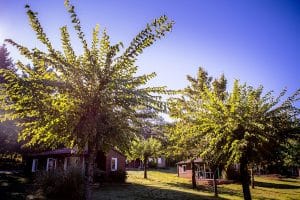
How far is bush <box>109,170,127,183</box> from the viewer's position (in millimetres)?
28542

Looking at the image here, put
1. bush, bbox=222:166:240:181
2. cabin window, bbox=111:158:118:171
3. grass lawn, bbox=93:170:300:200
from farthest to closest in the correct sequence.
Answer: bush, bbox=222:166:240:181 → cabin window, bbox=111:158:118:171 → grass lawn, bbox=93:170:300:200

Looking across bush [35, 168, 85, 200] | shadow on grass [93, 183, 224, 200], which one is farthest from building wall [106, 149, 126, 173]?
bush [35, 168, 85, 200]

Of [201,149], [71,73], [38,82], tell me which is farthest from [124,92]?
[201,149]

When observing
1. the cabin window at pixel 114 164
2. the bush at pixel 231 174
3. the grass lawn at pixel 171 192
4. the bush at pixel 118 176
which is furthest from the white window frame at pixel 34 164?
the bush at pixel 231 174

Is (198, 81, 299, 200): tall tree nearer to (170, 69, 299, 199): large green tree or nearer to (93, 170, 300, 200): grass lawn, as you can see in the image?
(170, 69, 299, 199): large green tree

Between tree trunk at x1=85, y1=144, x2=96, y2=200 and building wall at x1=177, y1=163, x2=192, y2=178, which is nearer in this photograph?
tree trunk at x1=85, y1=144, x2=96, y2=200

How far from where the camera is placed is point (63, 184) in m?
15.5

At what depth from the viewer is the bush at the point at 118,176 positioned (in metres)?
28.5

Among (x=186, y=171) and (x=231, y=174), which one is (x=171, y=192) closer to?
(x=231, y=174)

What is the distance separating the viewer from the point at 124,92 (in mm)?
6730

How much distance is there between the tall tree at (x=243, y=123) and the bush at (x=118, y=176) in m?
20.5

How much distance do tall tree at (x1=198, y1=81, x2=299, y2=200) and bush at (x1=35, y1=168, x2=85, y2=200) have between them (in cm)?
961

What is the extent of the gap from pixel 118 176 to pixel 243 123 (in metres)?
22.1

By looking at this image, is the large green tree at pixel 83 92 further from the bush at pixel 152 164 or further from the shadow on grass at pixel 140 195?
the bush at pixel 152 164
